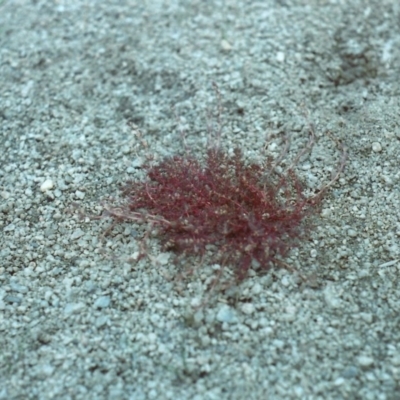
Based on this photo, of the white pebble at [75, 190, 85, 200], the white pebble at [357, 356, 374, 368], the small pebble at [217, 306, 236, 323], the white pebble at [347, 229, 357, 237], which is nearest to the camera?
the white pebble at [357, 356, 374, 368]

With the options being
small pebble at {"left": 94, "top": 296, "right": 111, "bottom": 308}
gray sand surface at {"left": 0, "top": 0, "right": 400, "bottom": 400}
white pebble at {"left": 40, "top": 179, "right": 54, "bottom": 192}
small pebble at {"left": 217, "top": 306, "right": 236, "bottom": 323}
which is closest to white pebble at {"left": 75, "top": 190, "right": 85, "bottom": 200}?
gray sand surface at {"left": 0, "top": 0, "right": 400, "bottom": 400}

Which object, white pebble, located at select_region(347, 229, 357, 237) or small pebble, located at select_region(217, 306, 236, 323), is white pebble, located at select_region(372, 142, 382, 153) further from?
small pebble, located at select_region(217, 306, 236, 323)

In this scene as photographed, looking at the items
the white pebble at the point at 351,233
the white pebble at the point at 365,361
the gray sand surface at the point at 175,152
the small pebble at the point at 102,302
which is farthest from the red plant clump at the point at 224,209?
the white pebble at the point at 365,361

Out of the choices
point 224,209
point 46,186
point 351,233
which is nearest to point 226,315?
point 224,209

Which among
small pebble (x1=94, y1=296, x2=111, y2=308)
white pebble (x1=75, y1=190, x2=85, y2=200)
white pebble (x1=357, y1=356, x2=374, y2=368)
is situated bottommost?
white pebble (x1=357, y1=356, x2=374, y2=368)

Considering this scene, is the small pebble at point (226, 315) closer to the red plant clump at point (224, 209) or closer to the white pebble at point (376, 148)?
the red plant clump at point (224, 209)

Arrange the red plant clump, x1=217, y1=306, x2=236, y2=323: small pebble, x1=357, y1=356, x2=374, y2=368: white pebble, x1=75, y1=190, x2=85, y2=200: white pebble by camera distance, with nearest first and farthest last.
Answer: x1=357, y1=356, x2=374, y2=368: white pebble, x1=217, y1=306, x2=236, y2=323: small pebble, the red plant clump, x1=75, y1=190, x2=85, y2=200: white pebble
